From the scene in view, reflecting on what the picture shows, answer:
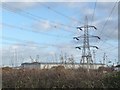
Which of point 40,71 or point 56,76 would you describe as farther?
point 40,71

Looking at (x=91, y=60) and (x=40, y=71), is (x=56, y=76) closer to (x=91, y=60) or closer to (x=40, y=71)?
(x=40, y=71)

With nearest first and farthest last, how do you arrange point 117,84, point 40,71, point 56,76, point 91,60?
point 117,84 → point 56,76 → point 40,71 → point 91,60

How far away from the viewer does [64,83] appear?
16734 mm

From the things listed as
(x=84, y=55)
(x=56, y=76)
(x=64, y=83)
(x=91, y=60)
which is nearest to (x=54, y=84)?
(x=64, y=83)

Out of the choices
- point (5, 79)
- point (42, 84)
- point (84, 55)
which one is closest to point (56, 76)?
point (42, 84)

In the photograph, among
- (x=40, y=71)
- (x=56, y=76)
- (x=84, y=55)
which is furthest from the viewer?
(x=84, y=55)

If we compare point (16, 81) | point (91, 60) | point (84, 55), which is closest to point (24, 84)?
point (16, 81)

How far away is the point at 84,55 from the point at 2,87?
20432mm

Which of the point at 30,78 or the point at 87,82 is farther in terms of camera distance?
the point at 30,78

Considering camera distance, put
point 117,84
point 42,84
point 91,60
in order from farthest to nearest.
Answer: point 91,60, point 42,84, point 117,84

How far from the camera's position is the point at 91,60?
38.6 metres

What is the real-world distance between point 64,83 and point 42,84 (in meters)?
1.30

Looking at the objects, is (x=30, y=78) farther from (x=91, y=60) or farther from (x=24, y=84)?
(x=91, y=60)

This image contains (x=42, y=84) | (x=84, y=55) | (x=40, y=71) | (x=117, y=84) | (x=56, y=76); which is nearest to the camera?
(x=117, y=84)
